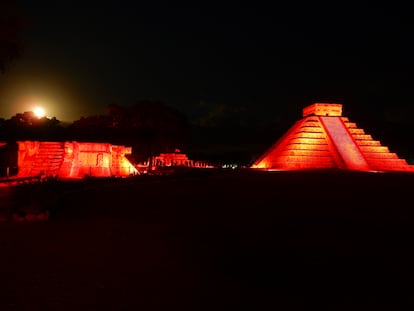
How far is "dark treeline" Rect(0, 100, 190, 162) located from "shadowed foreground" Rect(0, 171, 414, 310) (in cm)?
2401

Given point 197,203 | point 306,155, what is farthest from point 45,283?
point 306,155

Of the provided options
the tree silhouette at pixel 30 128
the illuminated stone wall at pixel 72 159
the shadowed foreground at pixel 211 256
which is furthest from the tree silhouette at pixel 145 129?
the shadowed foreground at pixel 211 256

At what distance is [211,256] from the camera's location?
591cm

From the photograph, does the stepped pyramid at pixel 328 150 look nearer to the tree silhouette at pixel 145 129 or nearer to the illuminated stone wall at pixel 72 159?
the tree silhouette at pixel 145 129

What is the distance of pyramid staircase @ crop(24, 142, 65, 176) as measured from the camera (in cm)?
2662

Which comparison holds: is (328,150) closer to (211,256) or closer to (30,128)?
(211,256)

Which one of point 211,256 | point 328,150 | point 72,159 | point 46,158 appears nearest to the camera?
point 211,256

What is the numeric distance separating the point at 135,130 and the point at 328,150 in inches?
700

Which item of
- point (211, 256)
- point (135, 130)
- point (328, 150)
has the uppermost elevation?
point (135, 130)

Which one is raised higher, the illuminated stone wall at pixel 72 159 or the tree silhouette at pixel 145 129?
the tree silhouette at pixel 145 129

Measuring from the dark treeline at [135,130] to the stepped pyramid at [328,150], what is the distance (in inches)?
365

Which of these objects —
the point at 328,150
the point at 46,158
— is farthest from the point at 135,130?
the point at 328,150

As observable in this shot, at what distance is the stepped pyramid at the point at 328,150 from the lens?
2802cm

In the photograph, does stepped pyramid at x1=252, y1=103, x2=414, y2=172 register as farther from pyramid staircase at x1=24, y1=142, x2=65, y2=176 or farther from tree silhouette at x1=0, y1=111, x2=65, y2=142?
tree silhouette at x1=0, y1=111, x2=65, y2=142
